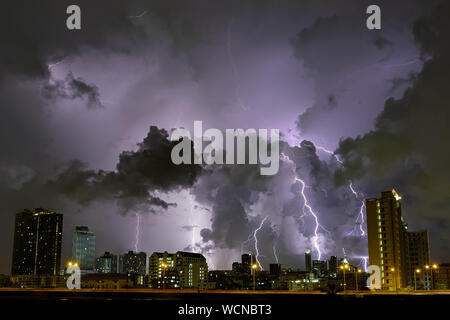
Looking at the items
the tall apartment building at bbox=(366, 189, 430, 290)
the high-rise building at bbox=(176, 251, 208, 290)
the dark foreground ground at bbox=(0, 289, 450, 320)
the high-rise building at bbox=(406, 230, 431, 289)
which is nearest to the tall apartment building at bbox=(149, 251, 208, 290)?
the high-rise building at bbox=(176, 251, 208, 290)

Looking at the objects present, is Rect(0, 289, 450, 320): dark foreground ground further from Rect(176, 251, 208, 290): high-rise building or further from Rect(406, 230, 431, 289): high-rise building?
Rect(176, 251, 208, 290): high-rise building

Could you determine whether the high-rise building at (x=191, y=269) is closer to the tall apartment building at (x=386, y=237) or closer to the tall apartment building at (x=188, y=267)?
the tall apartment building at (x=188, y=267)

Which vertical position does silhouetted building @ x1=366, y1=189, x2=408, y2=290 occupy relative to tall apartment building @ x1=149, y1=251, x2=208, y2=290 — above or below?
above

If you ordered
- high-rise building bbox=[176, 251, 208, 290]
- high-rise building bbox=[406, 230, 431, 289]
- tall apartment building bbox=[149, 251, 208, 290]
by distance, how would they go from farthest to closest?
high-rise building bbox=[176, 251, 208, 290], tall apartment building bbox=[149, 251, 208, 290], high-rise building bbox=[406, 230, 431, 289]

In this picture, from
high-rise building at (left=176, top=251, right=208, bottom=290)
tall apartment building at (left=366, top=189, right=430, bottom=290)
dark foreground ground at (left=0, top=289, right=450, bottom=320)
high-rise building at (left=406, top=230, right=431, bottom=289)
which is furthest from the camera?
high-rise building at (left=176, top=251, right=208, bottom=290)
